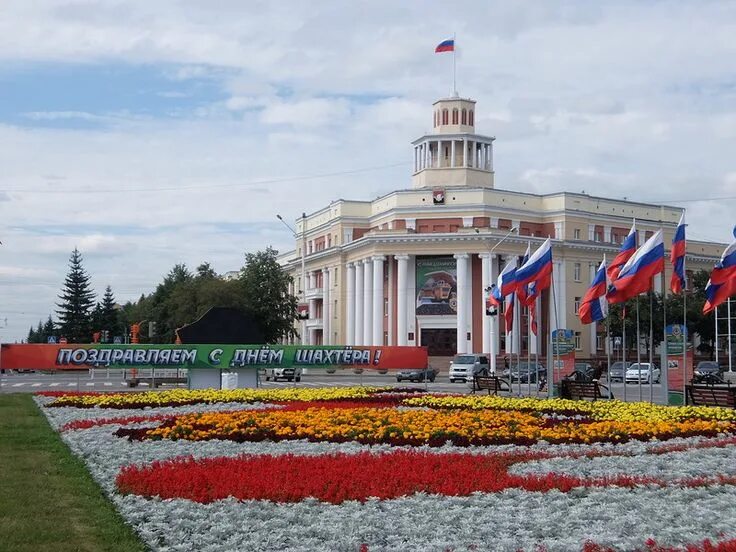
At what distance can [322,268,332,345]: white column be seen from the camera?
322 ft

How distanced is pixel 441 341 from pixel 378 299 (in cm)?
676

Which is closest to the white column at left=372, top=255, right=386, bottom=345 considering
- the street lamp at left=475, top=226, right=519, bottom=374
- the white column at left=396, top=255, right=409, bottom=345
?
the white column at left=396, top=255, right=409, bottom=345

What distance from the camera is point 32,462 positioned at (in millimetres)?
14875

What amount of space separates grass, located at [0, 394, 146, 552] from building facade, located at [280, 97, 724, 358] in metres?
65.6

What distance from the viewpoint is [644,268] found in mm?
27625

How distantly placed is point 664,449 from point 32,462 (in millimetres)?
9714

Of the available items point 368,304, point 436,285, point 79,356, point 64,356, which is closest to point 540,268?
point 79,356

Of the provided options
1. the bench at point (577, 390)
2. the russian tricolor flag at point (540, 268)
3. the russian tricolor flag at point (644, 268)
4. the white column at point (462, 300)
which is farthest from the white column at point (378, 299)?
the russian tricolor flag at point (644, 268)

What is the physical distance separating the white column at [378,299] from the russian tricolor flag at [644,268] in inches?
2304

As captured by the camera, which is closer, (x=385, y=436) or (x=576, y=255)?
(x=385, y=436)

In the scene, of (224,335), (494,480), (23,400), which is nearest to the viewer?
(494,480)

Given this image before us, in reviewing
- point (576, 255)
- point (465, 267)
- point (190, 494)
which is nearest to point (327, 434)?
point (190, 494)

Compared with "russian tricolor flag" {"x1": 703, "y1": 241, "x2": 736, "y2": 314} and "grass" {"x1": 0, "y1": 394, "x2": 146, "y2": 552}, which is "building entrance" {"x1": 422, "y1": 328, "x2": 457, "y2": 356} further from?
"grass" {"x1": 0, "y1": 394, "x2": 146, "y2": 552}

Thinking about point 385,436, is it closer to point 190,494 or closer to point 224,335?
point 190,494
